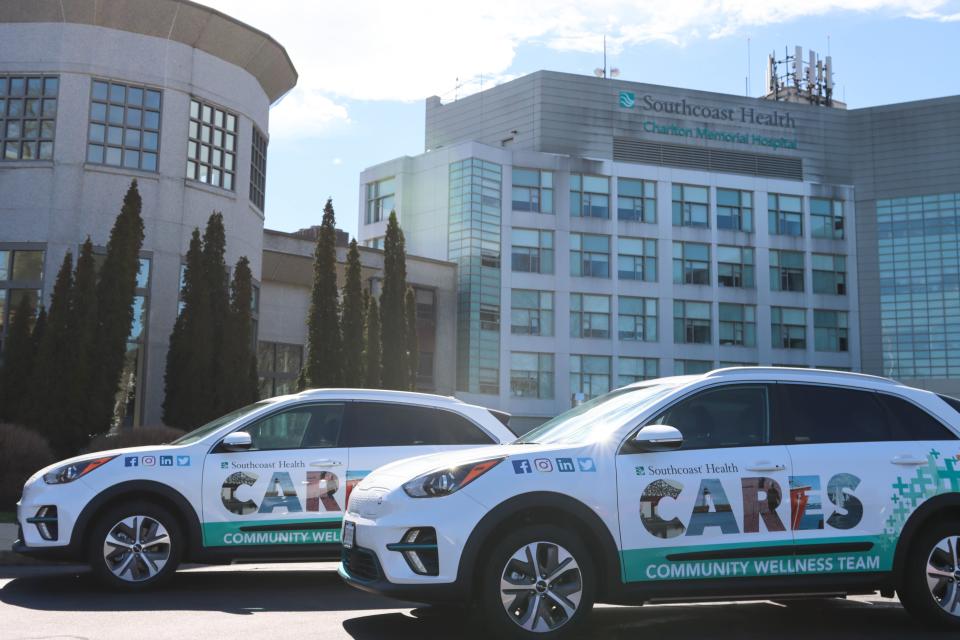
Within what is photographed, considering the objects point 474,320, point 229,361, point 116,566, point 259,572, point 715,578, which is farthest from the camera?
point 474,320

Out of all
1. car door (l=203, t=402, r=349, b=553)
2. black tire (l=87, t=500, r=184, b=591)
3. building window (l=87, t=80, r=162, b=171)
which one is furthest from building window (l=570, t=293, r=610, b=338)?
black tire (l=87, t=500, r=184, b=591)

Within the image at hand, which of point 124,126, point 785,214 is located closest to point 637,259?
point 785,214

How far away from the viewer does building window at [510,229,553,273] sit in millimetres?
55125

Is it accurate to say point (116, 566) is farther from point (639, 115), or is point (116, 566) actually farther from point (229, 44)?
point (639, 115)

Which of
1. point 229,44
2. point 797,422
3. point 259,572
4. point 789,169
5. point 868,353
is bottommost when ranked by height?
point 259,572

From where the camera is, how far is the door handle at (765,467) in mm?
6645

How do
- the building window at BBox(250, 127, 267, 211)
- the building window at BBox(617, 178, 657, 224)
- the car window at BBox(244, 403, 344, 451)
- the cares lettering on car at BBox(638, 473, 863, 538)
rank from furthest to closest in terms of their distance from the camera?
1. the building window at BBox(617, 178, 657, 224)
2. the building window at BBox(250, 127, 267, 211)
3. the car window at BBox(244, 403, 344, 451)
4. the cares lettering on car at BBox(638, 473, 863, 538)

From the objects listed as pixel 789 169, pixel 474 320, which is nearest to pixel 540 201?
pixel 474 320

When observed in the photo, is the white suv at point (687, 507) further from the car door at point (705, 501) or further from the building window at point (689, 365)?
the building window at point (689, 365)

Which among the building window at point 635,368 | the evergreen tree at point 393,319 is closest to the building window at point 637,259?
the building window at point 635,368

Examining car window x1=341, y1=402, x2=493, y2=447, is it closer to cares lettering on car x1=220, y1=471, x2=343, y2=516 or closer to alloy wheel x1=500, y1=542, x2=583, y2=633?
cares lettering on car x1=220, y1=471, x2=343, y2=516

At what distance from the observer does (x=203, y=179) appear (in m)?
26.7

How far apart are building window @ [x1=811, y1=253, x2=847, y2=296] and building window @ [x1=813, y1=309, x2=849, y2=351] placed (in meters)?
1.34

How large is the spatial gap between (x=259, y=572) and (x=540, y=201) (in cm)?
4666
